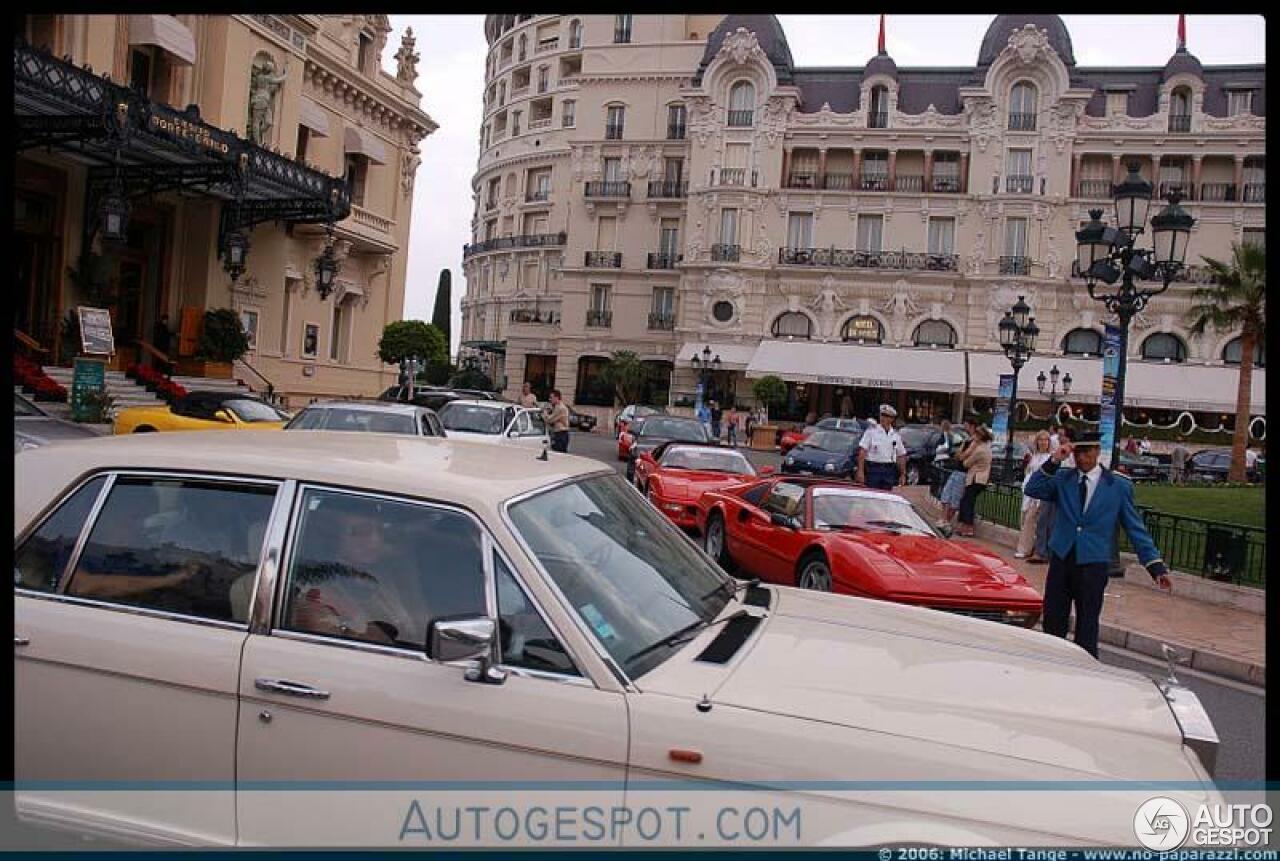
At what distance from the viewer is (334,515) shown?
328 cm

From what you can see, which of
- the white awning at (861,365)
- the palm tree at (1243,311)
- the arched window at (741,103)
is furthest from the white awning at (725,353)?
the palm tree at (1243,311)

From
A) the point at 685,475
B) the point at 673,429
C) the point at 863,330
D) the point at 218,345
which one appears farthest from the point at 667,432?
the point at 863,330

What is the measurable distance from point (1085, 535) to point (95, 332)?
2095 centimetres

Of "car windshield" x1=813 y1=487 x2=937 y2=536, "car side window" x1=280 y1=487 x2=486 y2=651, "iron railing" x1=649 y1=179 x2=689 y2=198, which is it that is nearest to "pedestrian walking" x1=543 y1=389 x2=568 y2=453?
"car windshield" x1=813 y1=487 x2=937 y2=536

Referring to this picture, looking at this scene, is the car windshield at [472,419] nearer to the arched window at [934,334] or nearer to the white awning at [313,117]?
the white awning at [313,117]

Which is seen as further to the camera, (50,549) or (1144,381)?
(1144,381)

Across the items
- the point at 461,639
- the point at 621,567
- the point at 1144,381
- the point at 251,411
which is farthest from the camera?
the point at 1144,381

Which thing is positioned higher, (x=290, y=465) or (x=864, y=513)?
(x=290, y=465)

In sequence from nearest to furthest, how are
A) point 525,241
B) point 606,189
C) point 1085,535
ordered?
point 1085,535
point 606,189
point 525,241

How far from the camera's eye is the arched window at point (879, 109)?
52.2 metres

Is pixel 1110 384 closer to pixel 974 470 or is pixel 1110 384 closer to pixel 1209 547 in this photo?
pixel 1209 547

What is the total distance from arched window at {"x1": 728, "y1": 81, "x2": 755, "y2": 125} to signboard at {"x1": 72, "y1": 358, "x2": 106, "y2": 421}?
129 ft

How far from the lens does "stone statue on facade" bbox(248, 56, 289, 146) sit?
2925cm

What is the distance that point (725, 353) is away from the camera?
51781 mm
